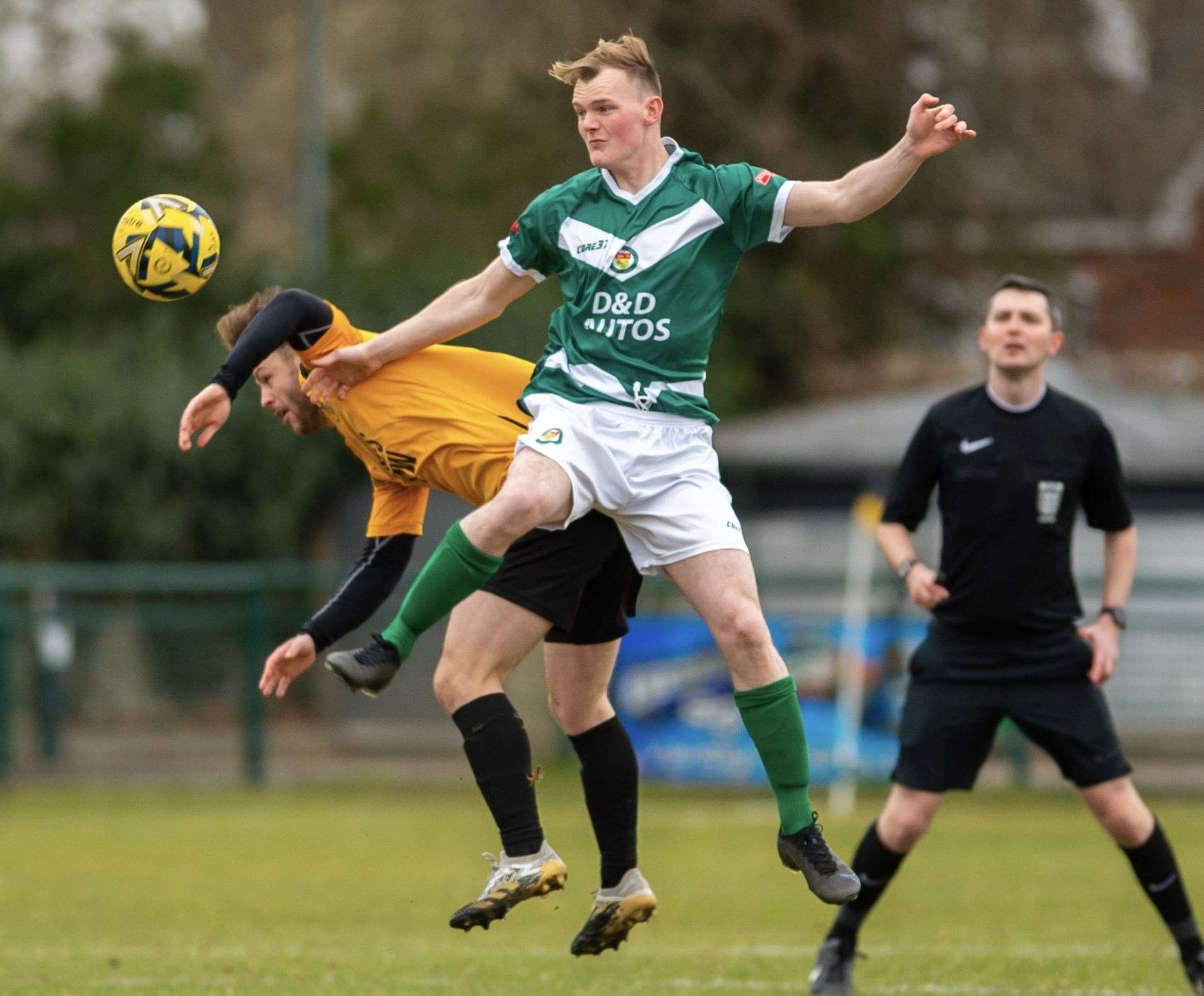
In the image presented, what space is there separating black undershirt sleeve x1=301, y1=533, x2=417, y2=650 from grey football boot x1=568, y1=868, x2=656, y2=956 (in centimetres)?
122

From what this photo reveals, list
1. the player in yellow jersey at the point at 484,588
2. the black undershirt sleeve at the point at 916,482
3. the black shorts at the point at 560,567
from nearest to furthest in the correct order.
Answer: the player in yellow jersey at the point at 484,588, the black shorts at the point at 560,567, the black undershirt sleeve at the point at 916,482

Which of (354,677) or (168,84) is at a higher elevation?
(168,84)

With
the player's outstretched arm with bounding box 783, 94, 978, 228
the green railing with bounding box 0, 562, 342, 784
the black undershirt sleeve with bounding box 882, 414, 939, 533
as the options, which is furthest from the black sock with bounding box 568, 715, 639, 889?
the green railing with bounding box 0, 562, 342, 784

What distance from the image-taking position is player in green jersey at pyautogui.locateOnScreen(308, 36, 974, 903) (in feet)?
18.8

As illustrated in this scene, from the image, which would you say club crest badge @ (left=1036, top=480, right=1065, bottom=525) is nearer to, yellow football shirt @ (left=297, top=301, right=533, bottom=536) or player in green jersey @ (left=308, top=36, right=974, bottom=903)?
player in green jersey @ (left=308, top=36, right=974, bottom=903)

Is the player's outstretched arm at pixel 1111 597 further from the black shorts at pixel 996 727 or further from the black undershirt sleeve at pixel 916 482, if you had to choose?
the black undershirt sleeve at pixel 916 482

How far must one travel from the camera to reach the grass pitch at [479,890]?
7535mm

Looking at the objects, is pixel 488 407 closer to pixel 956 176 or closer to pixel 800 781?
pixel 800 781

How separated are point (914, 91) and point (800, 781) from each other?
17.1 m

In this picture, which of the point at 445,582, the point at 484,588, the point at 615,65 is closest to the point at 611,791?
the point at 484,588

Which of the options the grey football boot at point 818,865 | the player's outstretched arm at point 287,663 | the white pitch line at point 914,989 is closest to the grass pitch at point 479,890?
the white pitch line at point 914,989

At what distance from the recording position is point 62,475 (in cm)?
1927

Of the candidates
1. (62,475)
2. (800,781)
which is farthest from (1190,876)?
(62,475)

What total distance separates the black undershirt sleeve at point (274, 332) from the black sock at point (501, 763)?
124 cm
